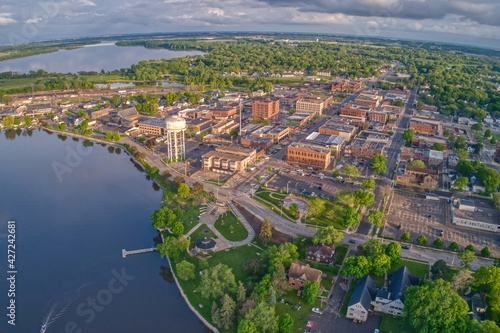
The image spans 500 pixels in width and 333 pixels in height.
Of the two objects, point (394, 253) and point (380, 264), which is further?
point (394, 253)

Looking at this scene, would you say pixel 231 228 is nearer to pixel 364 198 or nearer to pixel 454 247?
pixel 364 198

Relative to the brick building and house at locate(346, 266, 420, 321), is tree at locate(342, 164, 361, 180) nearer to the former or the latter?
the brick building

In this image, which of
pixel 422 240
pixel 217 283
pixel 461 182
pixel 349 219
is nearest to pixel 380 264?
pixel 349 219

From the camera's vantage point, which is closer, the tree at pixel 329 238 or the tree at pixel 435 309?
the tree at pixel 435 309

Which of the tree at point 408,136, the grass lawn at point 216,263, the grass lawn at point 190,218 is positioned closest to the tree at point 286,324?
the grass lawn at point 216,263

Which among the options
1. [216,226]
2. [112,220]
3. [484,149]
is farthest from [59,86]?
[484,149]

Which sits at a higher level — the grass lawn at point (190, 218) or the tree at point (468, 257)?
the tree at point (468, 257)

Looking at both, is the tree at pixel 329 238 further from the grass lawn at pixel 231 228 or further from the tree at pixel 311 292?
the grass lawn at pixel 231 228
